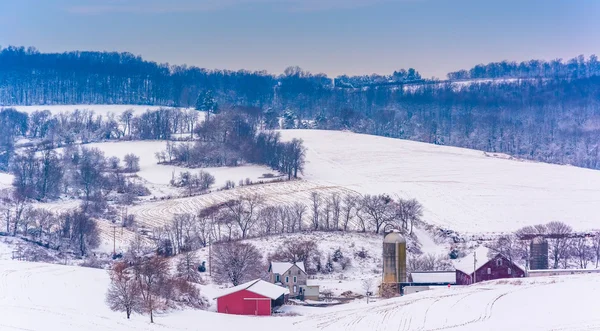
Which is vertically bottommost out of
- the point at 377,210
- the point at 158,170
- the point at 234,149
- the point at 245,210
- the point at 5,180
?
the point at 245,210

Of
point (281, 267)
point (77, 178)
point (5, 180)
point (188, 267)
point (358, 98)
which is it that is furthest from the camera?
point (358, 98)

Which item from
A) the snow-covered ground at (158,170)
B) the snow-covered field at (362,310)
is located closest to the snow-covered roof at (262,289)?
the snow-covered field at (362,310)

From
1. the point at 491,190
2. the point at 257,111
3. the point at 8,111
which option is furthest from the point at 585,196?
the point at 8,111

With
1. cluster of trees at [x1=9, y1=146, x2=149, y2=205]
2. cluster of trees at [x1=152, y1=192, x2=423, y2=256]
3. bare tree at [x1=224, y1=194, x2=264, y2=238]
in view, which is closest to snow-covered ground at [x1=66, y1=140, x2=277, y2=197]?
cluster of trees at [x1=9, y1=146, x2=149, y2=205]

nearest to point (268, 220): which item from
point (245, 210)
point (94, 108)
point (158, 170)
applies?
point (245, 210)

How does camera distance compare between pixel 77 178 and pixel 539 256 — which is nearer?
pixel 539 256

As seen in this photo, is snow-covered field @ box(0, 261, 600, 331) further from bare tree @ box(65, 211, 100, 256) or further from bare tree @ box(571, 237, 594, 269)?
bare tree @ box(65, 211, 100, 256)

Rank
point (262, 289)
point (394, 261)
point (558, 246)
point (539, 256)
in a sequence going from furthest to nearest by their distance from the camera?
point (558, 246) → point (539, 256) → point (394, 261) → point (262, 289)

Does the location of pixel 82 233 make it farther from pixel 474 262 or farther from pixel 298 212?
pixel 474 262
